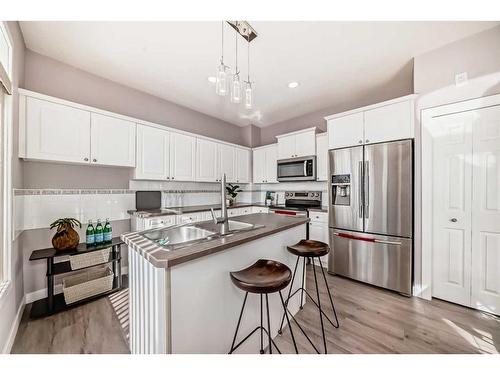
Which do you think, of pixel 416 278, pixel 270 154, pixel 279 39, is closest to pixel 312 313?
pixel 416 278

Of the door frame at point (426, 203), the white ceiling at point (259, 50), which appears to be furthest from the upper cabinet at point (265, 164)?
the door frame at point (426, 203)

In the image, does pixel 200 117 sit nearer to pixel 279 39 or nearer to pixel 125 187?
pixel 125 187

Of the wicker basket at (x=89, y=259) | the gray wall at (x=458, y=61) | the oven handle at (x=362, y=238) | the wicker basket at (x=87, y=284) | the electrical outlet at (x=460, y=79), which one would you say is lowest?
the wicker basket at (x=87, y=284)

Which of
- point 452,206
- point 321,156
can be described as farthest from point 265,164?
point 452,206

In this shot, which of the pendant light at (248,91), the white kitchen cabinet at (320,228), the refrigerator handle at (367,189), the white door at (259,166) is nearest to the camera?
the pendant light at (248,91)

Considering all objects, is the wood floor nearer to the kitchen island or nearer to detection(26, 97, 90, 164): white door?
the kitchen island

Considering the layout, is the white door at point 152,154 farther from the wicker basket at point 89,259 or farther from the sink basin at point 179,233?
the sink basin at point 179,233

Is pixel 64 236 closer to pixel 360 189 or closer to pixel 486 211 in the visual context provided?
pixel 360 189

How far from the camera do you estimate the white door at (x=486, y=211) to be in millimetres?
1875

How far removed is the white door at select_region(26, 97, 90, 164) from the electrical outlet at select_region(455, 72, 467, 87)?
4.06 metres

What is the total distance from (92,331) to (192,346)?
1288mm

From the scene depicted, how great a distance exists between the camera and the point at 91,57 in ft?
7.38

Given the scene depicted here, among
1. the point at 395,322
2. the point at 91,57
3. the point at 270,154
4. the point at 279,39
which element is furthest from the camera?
the point at 270,154

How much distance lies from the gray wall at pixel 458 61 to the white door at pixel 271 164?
7.83 ft
